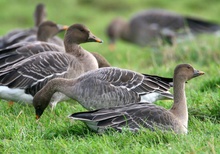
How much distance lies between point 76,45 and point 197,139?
3.52 metres

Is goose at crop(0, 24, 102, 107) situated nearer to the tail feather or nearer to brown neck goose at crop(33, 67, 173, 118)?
brown neck goose at crop(33, 67, 173, 118)

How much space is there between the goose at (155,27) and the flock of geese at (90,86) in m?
8.02

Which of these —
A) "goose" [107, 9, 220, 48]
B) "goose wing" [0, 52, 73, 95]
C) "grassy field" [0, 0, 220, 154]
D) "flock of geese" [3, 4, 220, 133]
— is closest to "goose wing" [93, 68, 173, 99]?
"flock of geese" [3, 4, 220, 133]

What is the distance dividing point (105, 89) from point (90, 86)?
0.71ft

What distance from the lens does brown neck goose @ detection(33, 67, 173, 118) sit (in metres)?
7.68

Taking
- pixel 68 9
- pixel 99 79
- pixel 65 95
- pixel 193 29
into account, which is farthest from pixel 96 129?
pixel 68 9

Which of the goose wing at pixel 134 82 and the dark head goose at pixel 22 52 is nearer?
the goose wing at pixel 134 82

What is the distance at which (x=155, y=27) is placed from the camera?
60.6 ft

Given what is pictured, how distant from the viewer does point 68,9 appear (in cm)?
2192

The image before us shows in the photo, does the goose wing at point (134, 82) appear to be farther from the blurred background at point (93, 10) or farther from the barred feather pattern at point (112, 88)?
the blurred background at point (93, 10)

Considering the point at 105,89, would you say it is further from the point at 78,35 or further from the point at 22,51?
the point at 22,51

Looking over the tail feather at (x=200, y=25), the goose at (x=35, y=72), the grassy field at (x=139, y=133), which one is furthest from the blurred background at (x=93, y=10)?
the goose at (x=35, y=72)

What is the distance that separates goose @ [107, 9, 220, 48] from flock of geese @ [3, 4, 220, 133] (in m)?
8.02

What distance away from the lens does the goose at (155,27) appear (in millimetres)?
17625
